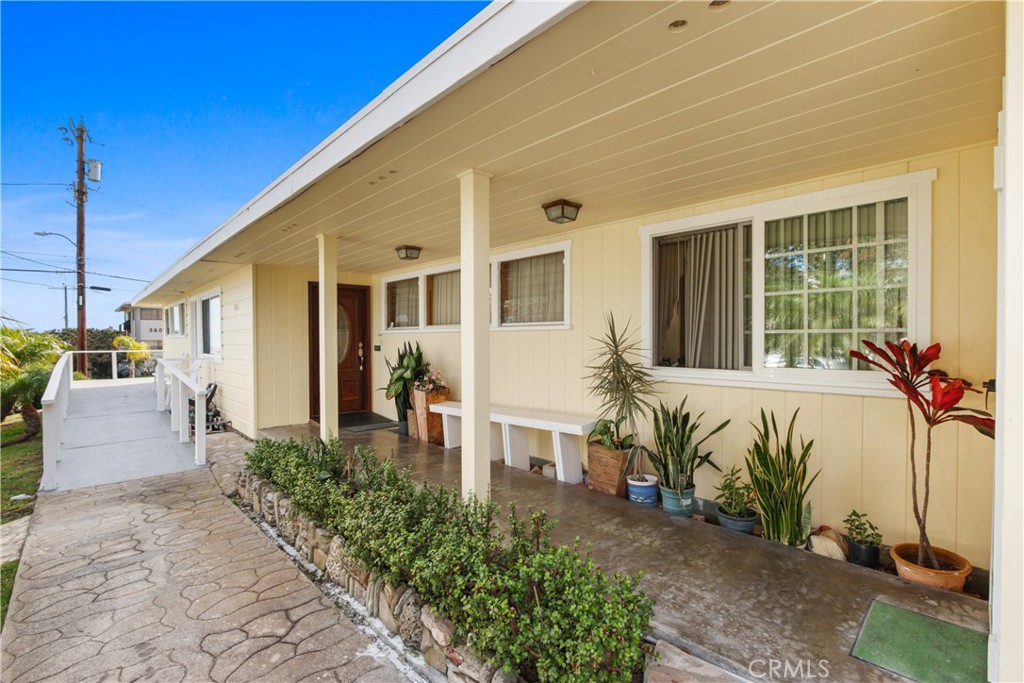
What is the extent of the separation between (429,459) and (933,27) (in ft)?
15.7

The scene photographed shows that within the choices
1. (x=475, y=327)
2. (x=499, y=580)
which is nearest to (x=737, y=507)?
(x=499, y=580)

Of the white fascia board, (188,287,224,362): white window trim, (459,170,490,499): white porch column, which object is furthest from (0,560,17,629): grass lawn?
(188,287,224,362): white window trim

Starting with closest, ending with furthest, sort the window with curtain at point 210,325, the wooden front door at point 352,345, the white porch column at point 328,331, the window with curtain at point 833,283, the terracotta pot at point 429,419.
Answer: the window with curtain at point 833,283 → the white porch column at point 328,331 → the terracotta pot at point 429,419 → the wooden front door at point 352,345 → the window with curtain at point 210,325

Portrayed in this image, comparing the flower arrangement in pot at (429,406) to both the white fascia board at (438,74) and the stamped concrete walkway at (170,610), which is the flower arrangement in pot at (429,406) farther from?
the white fascia board at (438,74)

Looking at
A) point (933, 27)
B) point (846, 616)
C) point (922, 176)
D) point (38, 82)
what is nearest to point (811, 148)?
point (922, 176)

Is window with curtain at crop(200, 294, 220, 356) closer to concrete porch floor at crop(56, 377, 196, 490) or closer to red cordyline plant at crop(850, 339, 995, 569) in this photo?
concrete porch floor at crop(56, 377, 196, 490)

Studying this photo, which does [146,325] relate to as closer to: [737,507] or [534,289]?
[534,289]

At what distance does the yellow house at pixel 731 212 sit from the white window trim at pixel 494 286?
0.11 ft

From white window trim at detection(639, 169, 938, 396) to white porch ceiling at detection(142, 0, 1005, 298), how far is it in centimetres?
17

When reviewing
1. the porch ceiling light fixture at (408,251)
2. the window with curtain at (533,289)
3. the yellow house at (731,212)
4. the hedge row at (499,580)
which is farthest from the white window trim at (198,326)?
the hedge row at (499,580)

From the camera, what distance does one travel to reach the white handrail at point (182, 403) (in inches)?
210

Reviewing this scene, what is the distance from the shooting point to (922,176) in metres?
2.70

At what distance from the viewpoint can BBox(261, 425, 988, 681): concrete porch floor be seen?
6.30 ft

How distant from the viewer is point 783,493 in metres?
2.91
